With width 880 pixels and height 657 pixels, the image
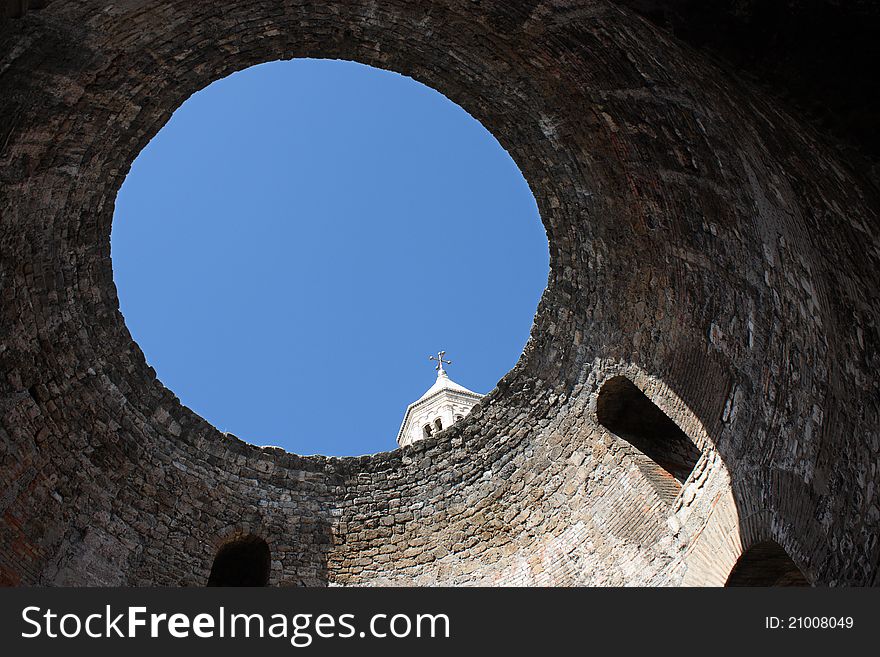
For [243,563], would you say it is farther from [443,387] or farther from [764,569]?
[443,387]

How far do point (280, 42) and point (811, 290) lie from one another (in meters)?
4.65

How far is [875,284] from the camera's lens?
4.64m

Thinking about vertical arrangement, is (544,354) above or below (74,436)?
above

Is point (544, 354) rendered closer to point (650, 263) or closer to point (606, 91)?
point (650, 263)

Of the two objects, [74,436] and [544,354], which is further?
[544,354]

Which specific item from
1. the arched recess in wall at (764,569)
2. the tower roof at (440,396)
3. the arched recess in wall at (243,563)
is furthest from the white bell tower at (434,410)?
the arched recess in wall at (764,569)

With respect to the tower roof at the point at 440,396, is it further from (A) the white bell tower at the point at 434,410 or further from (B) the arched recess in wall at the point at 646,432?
(B) the arched recess in wall at the point at 646,432

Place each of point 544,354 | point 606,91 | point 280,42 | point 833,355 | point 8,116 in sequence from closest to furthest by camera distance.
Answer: point 833,355, point 8,116, point 606,91, point 280,42, point 544,354

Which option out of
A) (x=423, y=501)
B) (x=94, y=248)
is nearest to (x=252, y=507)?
(x=423, y=501)

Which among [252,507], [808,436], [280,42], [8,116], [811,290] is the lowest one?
[808,436]

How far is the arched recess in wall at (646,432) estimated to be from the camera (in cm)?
788

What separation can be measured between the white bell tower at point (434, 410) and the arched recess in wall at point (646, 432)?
11.4m

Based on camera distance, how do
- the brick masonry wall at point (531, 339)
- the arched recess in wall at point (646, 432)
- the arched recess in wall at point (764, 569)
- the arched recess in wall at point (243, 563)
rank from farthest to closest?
the arched recess in wall at point (243, 563)
the arched recess in wall at point (646, 432)
the arched recess in wall at point (764, 569)
the brick masonry wall at point (531, 339)

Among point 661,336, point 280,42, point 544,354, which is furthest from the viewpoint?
point 544,354
